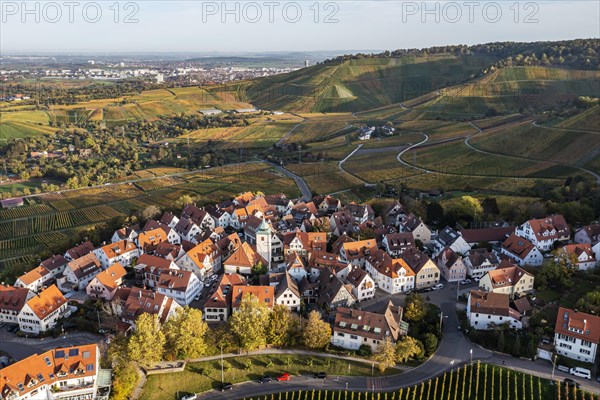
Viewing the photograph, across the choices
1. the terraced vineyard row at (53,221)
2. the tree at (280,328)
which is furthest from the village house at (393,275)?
the terraced vineyard row at (53,221)

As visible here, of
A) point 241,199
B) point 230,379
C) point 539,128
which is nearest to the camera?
point 230,379

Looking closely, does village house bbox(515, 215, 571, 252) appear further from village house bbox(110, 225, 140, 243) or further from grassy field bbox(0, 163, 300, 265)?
village house bbox(110, 225, 140, 243)

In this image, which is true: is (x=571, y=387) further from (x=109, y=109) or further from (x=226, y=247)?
(x=109, y=109)

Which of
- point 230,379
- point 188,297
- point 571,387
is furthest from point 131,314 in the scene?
point 571,387

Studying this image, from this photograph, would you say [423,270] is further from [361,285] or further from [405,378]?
[405,378]

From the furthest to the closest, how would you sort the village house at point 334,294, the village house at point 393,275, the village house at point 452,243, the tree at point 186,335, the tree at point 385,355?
1. the village house at point 452,243
2. the village house at point 393,275
3. the village house at point 334,294
4. the tree at point 186,335
5. the tree at point 385,355

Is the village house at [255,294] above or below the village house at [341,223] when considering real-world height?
below

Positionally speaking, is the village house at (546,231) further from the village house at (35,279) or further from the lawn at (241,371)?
the village house at (35,279)
